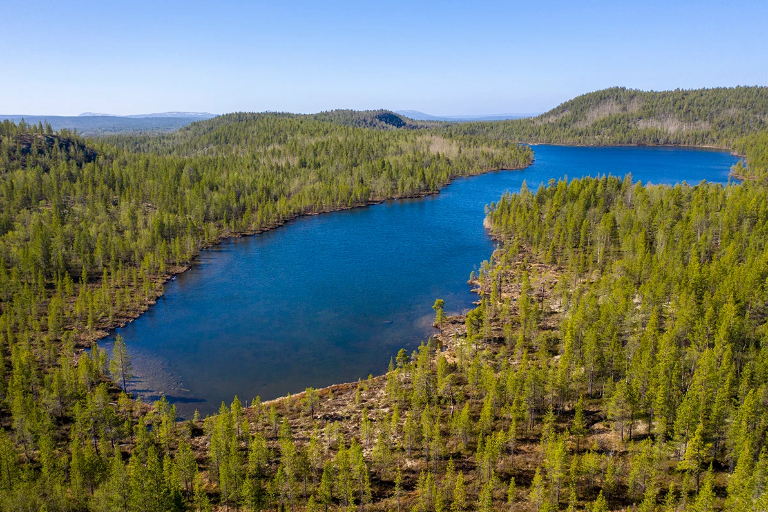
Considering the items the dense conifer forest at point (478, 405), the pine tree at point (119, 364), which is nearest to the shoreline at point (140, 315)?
the dense conifer forest at point (478, 405)

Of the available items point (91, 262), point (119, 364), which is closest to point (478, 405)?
point (119, 364)

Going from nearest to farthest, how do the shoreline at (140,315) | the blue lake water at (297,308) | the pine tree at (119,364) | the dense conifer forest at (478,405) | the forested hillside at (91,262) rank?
the dense conifer forest at (478,405), the forested hillside at (91,262), the pine tree at (119,364), the shoreline at (140,315), the blue lake water at (297,308)

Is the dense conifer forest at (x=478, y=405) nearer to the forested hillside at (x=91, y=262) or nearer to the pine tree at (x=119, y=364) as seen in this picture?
the pine tree at (x=119, y=364)

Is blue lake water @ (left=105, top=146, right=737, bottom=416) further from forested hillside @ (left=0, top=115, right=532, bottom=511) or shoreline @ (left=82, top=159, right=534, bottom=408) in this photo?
forested hillside @ (left=0, top=115, right=532, bottom=511)

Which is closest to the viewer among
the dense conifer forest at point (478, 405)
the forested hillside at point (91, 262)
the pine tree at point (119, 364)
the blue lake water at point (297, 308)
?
the dense conifer forest at point (478, 405)

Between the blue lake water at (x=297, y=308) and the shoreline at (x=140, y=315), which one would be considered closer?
the shoreline at (x=140, y=315)

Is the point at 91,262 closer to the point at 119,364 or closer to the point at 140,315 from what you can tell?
the point at 140,315
